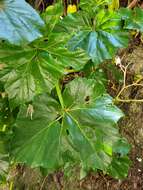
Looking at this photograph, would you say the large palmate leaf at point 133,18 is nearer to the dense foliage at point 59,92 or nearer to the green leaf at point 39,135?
the dense foliage at point 59,92

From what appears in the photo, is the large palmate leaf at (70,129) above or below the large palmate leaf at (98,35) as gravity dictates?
below

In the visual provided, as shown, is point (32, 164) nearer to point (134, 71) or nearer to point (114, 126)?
point (114, 126)

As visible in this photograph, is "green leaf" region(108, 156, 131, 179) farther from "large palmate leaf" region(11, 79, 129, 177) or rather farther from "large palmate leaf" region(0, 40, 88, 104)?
"large palmate leaf" region(0, 40, 88, 104)

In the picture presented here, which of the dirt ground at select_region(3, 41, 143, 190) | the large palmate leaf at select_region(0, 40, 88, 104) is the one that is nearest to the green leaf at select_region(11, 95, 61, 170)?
the large palmate leaf at select_region(0, 40, 88, 104)

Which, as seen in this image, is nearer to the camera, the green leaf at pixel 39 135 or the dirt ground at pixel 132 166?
the green leaf at pixel 39 135

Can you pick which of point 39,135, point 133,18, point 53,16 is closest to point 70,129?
point 39,135

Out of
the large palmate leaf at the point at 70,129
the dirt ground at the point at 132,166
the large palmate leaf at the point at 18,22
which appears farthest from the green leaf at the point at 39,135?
the dirt ground at the point at 132,166

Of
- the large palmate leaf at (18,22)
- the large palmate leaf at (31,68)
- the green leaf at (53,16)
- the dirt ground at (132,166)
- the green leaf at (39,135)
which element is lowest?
the dirt ground at (132,166)

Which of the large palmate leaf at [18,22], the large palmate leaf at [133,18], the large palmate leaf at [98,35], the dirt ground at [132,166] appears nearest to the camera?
the large palmate leaf at [18,22]
